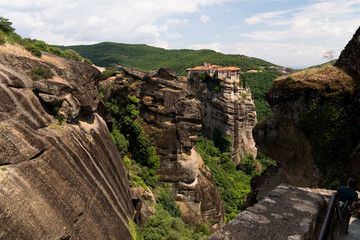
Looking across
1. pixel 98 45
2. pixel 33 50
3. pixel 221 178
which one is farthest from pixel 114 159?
pixel 98 45

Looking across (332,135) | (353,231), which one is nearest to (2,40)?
(353,231)

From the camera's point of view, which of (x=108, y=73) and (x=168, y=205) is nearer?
(x=168, y=205)

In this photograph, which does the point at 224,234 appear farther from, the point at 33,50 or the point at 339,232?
the point at 33,50

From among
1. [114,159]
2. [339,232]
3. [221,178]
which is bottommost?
[221,178]

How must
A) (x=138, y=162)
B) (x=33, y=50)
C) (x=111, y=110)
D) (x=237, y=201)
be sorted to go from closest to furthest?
(x=33, y=50) → (x=138, y=162) → (x=111, y=110) → (x=237, y=201)

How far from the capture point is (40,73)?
1173 centimetres

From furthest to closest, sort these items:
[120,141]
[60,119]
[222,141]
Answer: [222,141]
[120,141]
[60,119]

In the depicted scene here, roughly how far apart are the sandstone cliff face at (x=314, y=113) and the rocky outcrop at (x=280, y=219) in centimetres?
764

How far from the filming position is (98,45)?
146 m

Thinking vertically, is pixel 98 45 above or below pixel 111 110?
above

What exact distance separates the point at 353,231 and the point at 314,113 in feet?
26.7

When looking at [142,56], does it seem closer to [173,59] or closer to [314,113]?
[173,59]

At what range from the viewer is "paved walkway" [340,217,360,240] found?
15.0 feet

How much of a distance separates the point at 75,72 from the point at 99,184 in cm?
749
